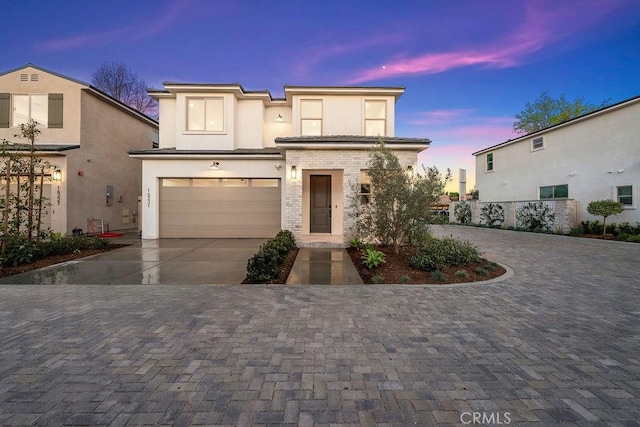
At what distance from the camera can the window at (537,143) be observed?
1695 centimetres

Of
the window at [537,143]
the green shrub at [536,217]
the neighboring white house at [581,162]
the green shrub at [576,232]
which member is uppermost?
the window at [537,143]

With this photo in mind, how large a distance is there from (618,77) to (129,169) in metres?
30.3

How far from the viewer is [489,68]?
15.2 m

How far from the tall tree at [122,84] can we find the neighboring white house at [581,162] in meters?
28.7

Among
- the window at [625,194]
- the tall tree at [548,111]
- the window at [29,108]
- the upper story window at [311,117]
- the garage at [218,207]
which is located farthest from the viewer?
the tall tree at [548,111]

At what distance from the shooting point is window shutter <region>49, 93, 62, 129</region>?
500 inches

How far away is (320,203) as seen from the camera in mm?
12320

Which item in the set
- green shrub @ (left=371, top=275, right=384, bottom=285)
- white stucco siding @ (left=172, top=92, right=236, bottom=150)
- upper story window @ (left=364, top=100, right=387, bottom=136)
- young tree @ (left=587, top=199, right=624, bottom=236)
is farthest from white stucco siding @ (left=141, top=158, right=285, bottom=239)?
young tree @ (left=587, top=199, right=624, bottom=236)

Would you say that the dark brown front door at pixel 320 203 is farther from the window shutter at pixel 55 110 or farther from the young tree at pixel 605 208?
the young tree at pixel 605 208

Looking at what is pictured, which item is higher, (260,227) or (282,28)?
(282,28)

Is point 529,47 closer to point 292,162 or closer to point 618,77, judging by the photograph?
point 618,77

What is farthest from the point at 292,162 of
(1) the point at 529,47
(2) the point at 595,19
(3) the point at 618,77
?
(3) the point at 618,77

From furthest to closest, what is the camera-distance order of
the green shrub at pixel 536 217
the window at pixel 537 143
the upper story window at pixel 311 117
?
1. the window at pixel 537 143
2. the green shrub at pixel 536 217
3. the upper story window at pixel 311 117

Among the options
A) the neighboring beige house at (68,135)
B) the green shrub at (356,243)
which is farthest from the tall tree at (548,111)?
the neighboring beige house at (68,135)
